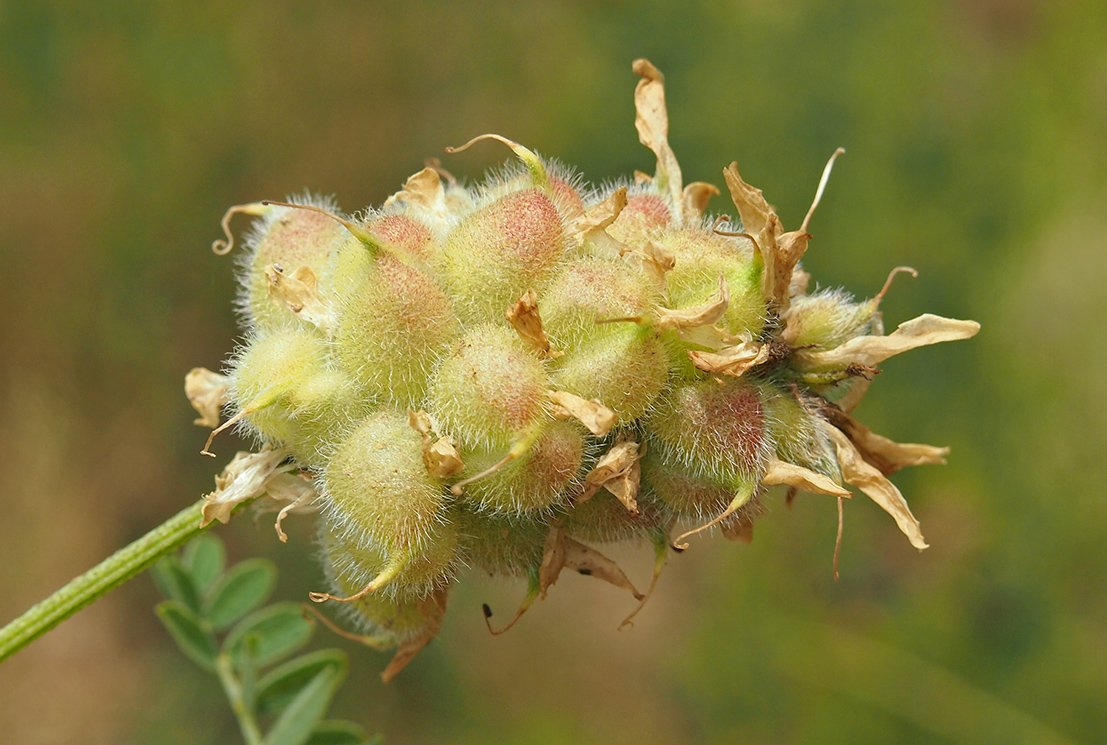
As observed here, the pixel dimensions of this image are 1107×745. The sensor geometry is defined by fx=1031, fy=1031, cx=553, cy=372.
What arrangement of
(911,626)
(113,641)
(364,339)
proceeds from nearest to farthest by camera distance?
1. (364,339)
2. (911,626)
3. (113,641)

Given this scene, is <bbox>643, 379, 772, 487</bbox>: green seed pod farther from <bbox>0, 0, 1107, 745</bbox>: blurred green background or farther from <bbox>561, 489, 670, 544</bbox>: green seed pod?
<bbox>0, 0, 1107, 745</bbox>: blurred green background

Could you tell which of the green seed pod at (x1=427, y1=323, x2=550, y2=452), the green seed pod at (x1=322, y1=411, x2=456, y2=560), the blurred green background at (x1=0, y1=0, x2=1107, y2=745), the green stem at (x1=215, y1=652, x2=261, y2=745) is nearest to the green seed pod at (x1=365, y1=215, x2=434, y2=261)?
the green seed pod at (x1=427, y1=323, x2=550, y2=452)

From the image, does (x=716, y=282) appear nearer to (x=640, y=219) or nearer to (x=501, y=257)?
(x=640, y=219)

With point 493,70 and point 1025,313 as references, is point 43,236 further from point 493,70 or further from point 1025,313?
point 1025,313

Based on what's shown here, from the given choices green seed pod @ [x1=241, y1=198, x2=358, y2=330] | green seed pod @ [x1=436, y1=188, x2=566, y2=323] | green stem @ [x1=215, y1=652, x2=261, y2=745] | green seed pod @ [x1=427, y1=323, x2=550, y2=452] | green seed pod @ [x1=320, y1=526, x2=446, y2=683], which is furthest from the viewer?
green stem @ [x1=215, y1=652, x2=261, y2=745]

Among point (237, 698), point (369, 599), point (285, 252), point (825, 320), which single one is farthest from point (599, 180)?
point (369, 599)

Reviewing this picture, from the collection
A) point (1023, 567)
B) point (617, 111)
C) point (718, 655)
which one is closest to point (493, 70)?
point (617, 111)

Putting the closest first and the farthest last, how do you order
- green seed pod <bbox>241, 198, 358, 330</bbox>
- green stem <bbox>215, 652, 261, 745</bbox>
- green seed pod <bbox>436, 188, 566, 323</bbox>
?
green seed pod <bbox>436, 188, 566, 323</bbox>
green seed pod <bbox>241, 198, 358, 330</bbox>
green stem <bbox>215, 652, 261, 745</bbox>
